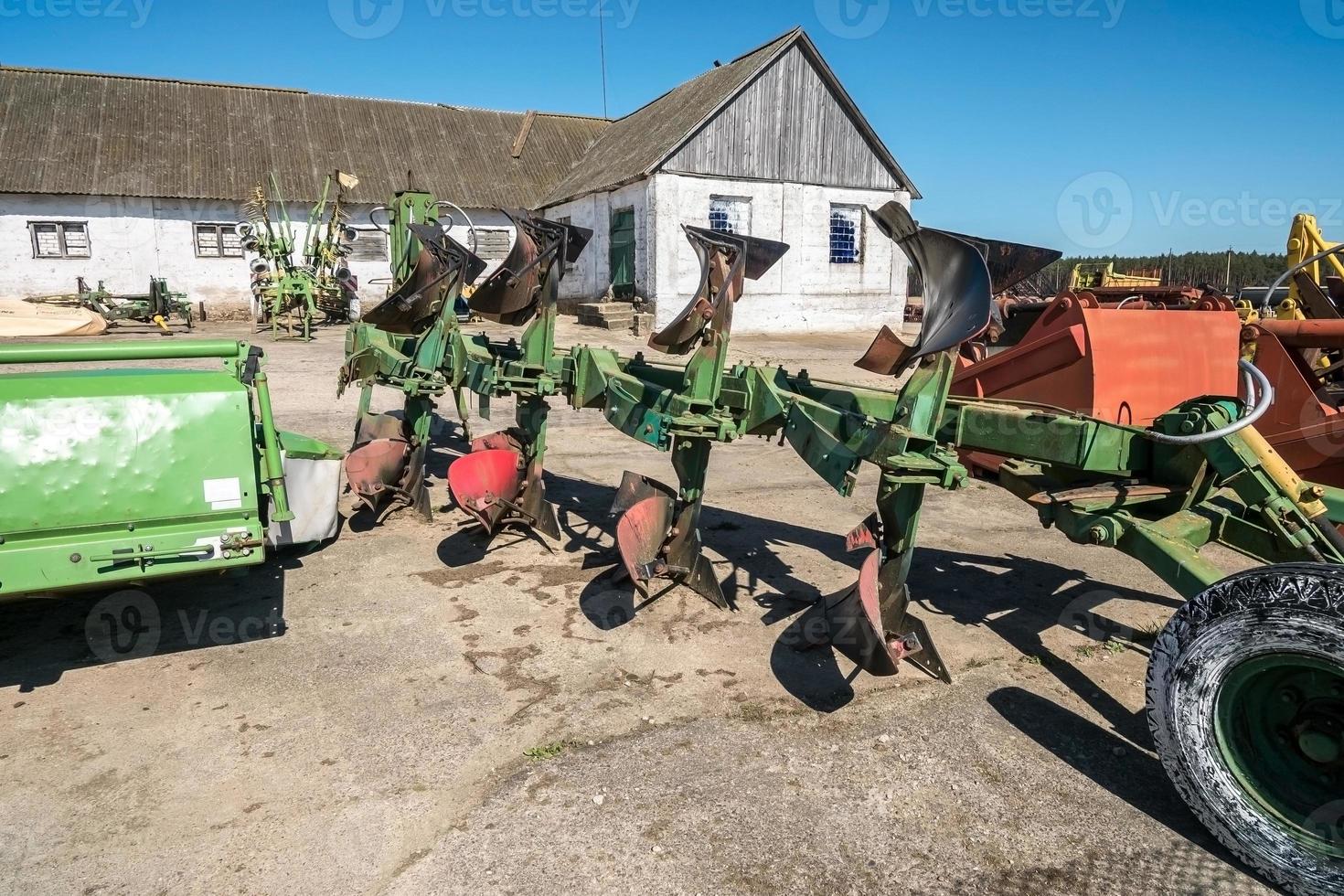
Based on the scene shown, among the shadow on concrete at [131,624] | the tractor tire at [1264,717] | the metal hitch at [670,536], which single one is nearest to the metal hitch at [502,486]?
the metal hitch at [670,536]

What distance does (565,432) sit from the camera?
34.6ft

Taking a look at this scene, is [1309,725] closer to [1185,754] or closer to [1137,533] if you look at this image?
[1185,754]

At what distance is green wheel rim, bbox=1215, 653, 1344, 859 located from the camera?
2.69 meters

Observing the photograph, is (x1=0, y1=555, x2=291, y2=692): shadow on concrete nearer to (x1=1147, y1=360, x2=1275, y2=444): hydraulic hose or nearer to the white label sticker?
the white label sticker

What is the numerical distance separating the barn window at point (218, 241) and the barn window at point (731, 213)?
544 inches

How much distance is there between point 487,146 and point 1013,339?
2397 cm

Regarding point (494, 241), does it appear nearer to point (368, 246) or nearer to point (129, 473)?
point (368, 246)

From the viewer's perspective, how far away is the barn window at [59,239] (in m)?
23.0

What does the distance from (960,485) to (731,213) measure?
1961 cm

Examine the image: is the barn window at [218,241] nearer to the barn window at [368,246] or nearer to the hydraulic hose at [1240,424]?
the barn window at [368,246]

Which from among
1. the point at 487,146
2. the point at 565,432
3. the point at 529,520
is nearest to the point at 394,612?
the point at 529,520

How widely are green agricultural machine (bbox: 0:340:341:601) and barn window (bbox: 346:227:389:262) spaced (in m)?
23.1

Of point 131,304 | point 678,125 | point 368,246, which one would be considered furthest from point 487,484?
point 368,246

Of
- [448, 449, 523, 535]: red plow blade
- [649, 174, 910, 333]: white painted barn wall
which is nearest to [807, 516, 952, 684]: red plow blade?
[448, 449, 523, 535]: red plow blade
